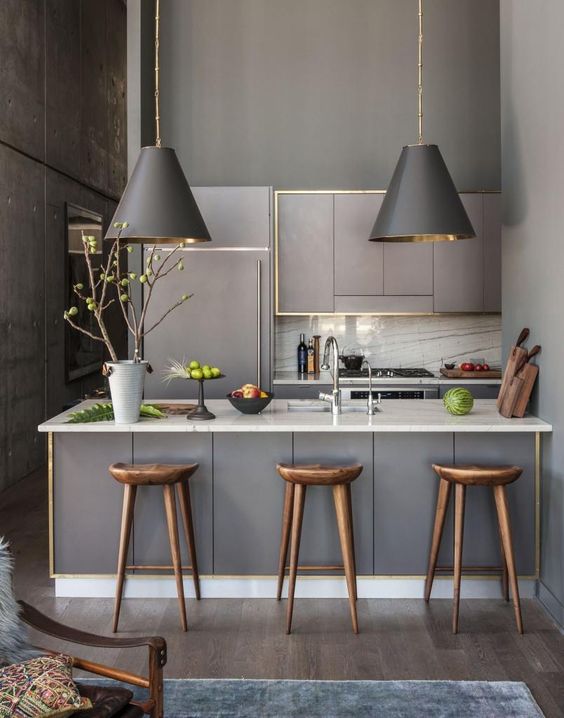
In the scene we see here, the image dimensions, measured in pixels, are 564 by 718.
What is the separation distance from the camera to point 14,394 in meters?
7.54

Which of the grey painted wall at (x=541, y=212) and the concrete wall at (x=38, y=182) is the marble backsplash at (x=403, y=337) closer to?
the grey painted wall at (x=541, y=212)

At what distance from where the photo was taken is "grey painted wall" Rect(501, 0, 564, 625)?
420 cm

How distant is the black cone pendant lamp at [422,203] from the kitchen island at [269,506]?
3.39ft

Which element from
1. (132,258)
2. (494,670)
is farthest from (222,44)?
(494,670)

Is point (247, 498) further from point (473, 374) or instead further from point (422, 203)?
point (473, 374)

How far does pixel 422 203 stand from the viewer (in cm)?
455

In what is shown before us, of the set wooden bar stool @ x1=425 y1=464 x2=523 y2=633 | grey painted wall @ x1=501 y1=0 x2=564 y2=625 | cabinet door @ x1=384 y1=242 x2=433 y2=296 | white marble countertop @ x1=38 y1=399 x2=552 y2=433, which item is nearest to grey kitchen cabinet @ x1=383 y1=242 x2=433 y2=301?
cabinet door @ x1=384 y1=242 x2=433 y2=296

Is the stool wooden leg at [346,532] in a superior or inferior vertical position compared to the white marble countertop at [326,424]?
inferior

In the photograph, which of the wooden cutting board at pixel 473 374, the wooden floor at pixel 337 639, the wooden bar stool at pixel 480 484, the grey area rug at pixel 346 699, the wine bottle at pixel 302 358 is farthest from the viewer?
the wine bottle at pixel 302 358

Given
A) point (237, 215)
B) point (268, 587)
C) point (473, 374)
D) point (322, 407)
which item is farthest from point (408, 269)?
point (268, 587)

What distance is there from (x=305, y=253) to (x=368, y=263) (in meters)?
0.53

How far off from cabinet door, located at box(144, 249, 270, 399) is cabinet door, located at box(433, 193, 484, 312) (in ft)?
4.88

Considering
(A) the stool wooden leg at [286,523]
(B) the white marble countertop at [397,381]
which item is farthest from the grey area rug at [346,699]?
(B) the white marble countertop at [397,381]

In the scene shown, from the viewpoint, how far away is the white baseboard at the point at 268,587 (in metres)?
4.57
